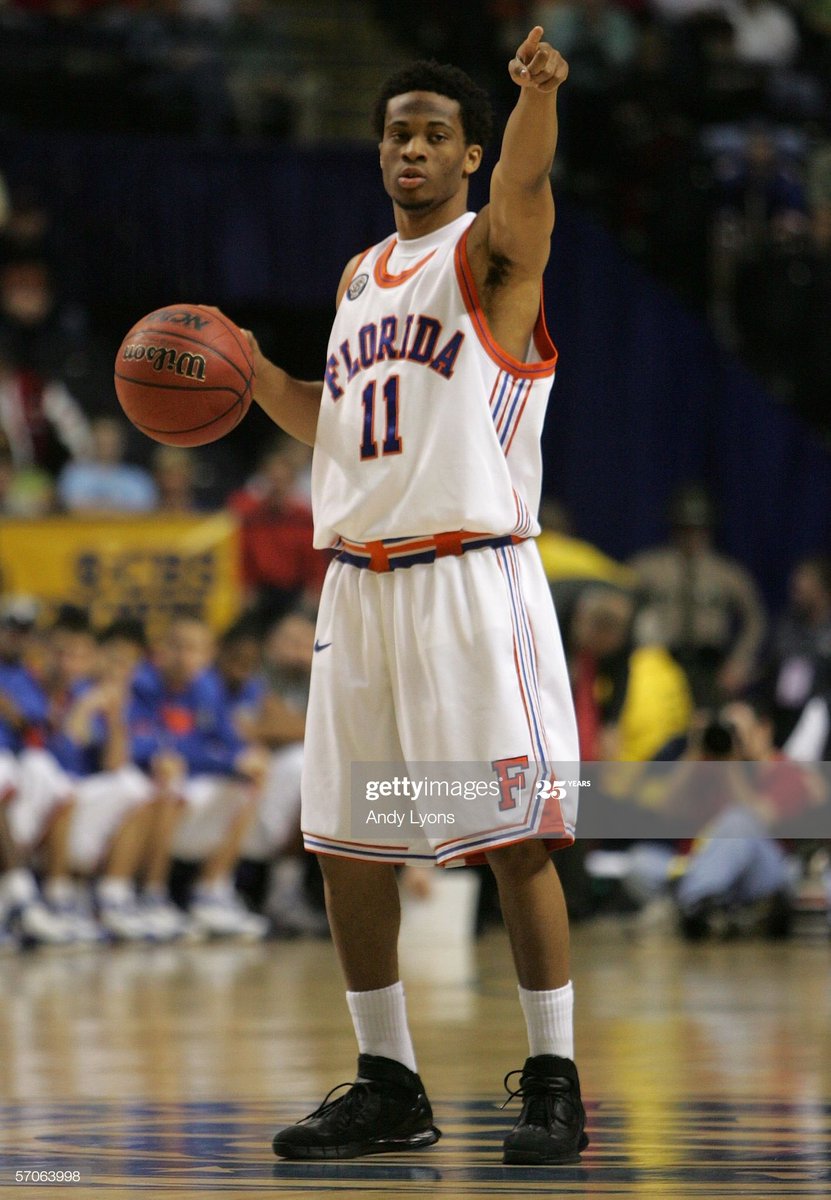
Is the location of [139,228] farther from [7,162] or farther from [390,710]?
[390,710]

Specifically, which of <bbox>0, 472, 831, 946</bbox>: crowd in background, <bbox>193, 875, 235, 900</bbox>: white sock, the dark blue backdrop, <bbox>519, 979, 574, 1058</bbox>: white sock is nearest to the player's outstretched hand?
<bbox>519, 979, 574, 1058</bbox>: white sock

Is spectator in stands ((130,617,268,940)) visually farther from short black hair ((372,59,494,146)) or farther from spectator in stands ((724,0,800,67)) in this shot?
spectator in stands ((724,0,800,67))

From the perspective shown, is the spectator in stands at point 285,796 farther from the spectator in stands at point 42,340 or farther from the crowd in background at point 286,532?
the spectator in stands at point 42,340

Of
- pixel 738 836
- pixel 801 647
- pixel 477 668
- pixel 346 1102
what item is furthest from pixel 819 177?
pixel 346 1102

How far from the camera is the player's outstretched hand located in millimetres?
3451

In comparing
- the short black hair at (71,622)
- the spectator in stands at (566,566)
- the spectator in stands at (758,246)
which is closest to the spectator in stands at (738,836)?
the spectator in stands at (566,566)

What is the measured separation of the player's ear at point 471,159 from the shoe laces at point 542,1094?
1711 mm

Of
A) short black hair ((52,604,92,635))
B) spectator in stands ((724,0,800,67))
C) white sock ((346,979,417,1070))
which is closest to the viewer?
white sock ((346,979,417,1070))

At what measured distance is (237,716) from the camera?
983cm

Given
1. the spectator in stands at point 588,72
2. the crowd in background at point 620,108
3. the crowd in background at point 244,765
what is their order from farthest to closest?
1. the spectator in stands at point 588,72
2. the crowd in background at point 620,108
3. the crowd in background at point 244,765

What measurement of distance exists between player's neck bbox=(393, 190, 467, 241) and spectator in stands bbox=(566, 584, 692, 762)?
572cm

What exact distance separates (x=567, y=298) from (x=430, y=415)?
9.57 meters

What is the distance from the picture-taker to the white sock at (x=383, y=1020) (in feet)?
12.4

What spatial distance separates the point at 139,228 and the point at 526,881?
32.6 ft
